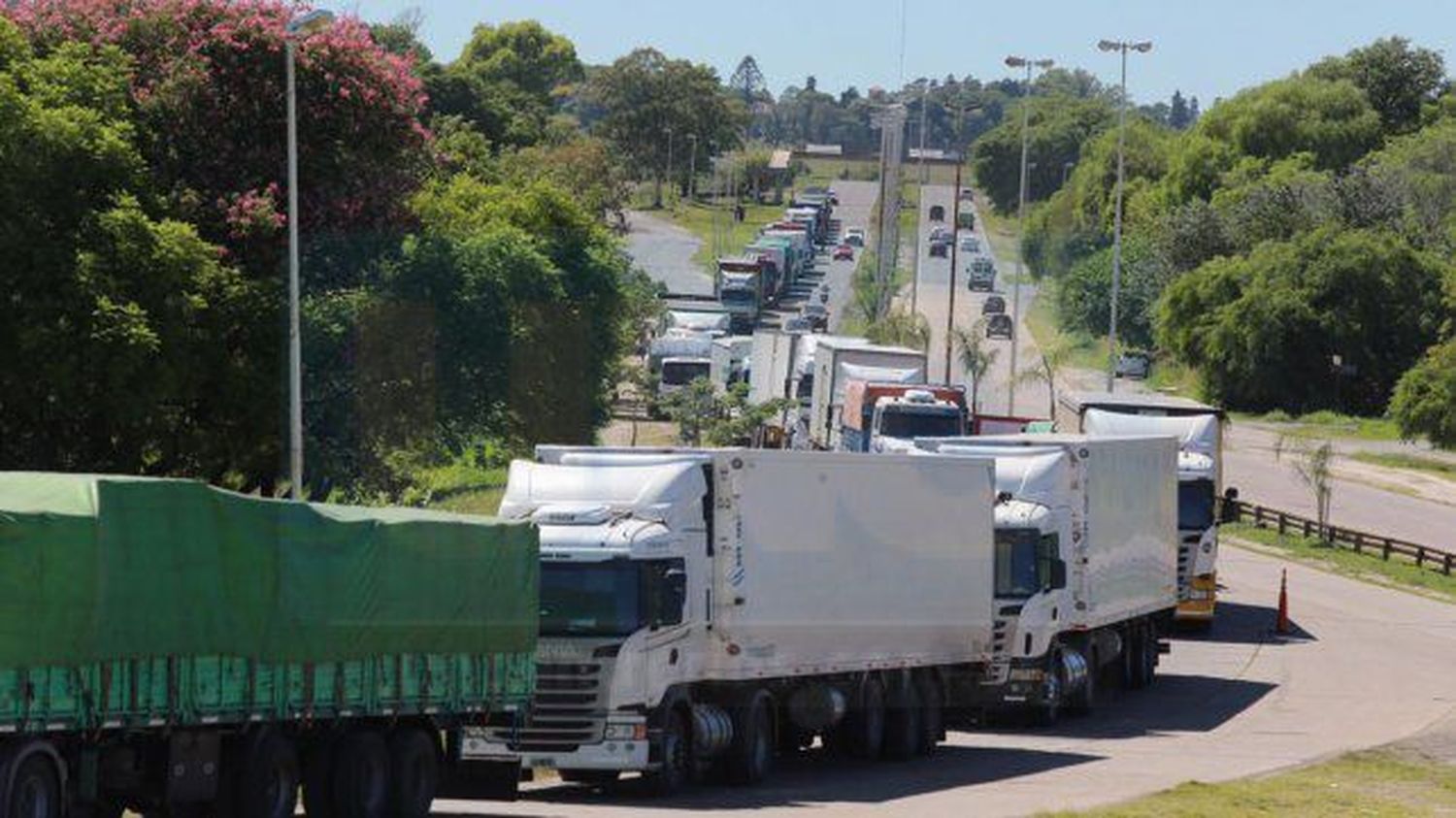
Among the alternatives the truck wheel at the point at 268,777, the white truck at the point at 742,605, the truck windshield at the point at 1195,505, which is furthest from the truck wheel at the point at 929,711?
the truck windshield at the point at 1195,505

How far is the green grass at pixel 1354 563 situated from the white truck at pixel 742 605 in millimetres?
30596

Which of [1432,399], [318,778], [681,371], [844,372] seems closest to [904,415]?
[844,372]

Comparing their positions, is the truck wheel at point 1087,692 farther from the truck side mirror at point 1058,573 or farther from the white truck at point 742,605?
the white truck at point 742,605

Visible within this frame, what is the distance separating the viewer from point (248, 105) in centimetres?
5038

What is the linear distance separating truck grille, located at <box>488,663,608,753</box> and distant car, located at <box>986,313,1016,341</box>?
107124mm

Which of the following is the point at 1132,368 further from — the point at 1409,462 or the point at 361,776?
the point at 361,776

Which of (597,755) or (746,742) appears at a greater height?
(597,755)

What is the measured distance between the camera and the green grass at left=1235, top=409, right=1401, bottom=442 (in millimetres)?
111375

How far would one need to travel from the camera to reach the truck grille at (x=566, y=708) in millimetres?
28875

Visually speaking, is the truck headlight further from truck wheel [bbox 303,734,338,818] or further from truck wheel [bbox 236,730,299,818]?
truck wheel [bbox 236,730,299,818]

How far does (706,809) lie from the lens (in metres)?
28.5

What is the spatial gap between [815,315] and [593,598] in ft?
350

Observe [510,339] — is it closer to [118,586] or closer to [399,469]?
[399,469]

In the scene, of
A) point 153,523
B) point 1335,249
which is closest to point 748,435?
point 1335,249
